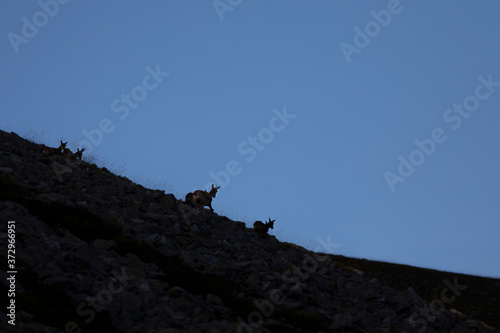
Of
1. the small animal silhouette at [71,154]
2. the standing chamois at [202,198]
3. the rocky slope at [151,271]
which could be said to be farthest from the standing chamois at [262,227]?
the small animal silhouette at [71,154]

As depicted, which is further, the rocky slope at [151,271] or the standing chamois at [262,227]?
the standing chamois at [262,227]

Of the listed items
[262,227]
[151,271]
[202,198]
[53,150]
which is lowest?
[151,271]

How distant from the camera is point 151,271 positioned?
1817 centimetres

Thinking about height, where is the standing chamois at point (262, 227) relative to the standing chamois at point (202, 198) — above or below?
below

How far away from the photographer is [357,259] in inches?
1679

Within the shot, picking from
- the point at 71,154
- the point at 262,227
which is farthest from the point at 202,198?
the point at 71,154

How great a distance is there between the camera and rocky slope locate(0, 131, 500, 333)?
569 inches

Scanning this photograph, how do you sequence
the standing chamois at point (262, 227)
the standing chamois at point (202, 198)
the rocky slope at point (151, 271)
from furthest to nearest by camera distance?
the standing chamois at point (262, 227) < the standing chamois at point (202, 198) < the rocky slope at point (151, 271)

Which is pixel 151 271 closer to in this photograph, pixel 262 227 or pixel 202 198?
pixel 202 198

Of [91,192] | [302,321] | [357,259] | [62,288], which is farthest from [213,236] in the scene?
[357,259]

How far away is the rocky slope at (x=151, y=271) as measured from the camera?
14.5 m

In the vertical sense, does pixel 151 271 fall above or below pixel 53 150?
below

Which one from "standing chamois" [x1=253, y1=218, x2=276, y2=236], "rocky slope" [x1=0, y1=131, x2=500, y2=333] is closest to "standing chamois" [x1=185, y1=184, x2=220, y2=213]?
"rocky slope" [x1=0, y1=131, x2=500, y2=333]

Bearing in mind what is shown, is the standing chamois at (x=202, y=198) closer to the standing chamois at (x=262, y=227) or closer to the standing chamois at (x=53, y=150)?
the standing chamois at (x=262, y=227)
